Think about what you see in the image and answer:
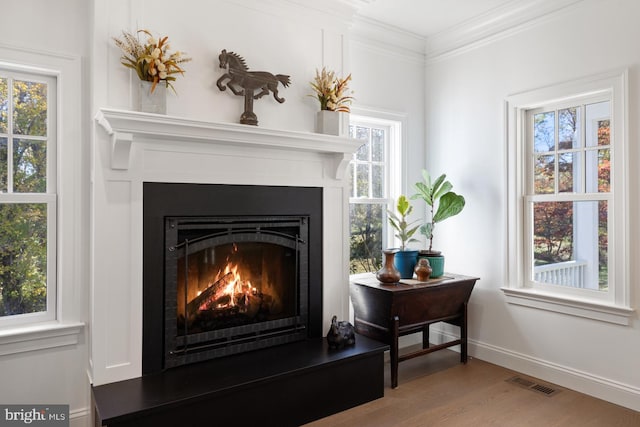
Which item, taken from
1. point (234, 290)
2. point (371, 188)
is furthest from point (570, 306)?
point (234, 290)

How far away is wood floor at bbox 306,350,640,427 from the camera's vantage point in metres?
2.66

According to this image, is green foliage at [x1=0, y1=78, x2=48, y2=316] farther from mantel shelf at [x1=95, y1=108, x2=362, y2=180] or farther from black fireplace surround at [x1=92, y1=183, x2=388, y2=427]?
black fireplace surround at [x1=92, y1=183, x2=388, y2=427]

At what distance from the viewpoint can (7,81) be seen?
242 cm

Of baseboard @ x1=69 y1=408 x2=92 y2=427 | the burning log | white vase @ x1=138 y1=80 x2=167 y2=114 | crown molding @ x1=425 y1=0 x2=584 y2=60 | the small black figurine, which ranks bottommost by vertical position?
baseboard @ x1=69 y1=408 x2=92 y2=427

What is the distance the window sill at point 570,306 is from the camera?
9.40ft

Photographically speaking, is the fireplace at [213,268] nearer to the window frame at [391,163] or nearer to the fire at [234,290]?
the fire at [234,290]

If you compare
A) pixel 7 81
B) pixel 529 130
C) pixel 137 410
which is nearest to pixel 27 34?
pixel 7 81

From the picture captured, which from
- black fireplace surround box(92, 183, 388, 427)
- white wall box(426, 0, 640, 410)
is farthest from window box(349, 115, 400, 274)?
black fireplace surround box(92, 183, 388, 427)

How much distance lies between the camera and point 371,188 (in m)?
3.97

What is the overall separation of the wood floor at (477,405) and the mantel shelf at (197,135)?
169 centimetres

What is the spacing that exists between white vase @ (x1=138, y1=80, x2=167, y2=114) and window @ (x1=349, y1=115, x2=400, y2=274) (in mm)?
1768

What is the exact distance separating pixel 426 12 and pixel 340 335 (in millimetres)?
2673

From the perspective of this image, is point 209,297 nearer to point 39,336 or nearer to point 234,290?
point 234,290

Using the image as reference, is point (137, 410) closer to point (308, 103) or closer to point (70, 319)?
point (70, 319)
